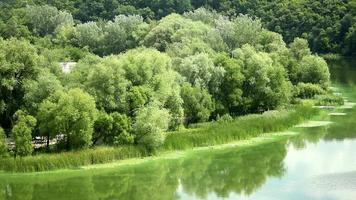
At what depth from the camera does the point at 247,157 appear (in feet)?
127

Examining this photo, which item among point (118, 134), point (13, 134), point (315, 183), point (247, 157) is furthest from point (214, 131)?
point (13, 134)

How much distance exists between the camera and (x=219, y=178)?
3506 centimetres

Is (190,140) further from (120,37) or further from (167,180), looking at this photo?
(120,37)

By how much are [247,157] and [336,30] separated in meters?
A: 83.3

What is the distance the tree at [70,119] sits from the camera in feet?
117

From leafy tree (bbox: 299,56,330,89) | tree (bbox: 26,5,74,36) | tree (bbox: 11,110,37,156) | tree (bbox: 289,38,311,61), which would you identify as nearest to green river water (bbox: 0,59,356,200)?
tree (bbox: 11,110,37,156)

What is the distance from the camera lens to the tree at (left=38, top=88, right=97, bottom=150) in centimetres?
3559

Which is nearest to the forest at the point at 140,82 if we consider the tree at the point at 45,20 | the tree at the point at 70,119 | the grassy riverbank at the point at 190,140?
the tree at the point at 70,119

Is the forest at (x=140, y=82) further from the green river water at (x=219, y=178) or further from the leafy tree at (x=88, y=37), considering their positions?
the green river water at (x=219, y=178)

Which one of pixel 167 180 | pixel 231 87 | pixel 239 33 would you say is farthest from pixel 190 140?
pixel 239 33

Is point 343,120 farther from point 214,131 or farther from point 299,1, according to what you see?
point 299,1

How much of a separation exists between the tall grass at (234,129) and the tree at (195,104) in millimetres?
1053

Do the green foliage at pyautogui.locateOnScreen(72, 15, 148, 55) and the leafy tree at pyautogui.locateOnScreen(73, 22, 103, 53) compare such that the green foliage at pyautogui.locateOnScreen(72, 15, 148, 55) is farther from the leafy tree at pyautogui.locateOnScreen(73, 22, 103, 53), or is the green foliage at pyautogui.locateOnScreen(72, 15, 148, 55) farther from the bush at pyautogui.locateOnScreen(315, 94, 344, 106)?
the bush at pyautogui.locateOnScreen(315, 94, 344, 106)

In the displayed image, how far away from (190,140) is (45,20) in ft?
182
